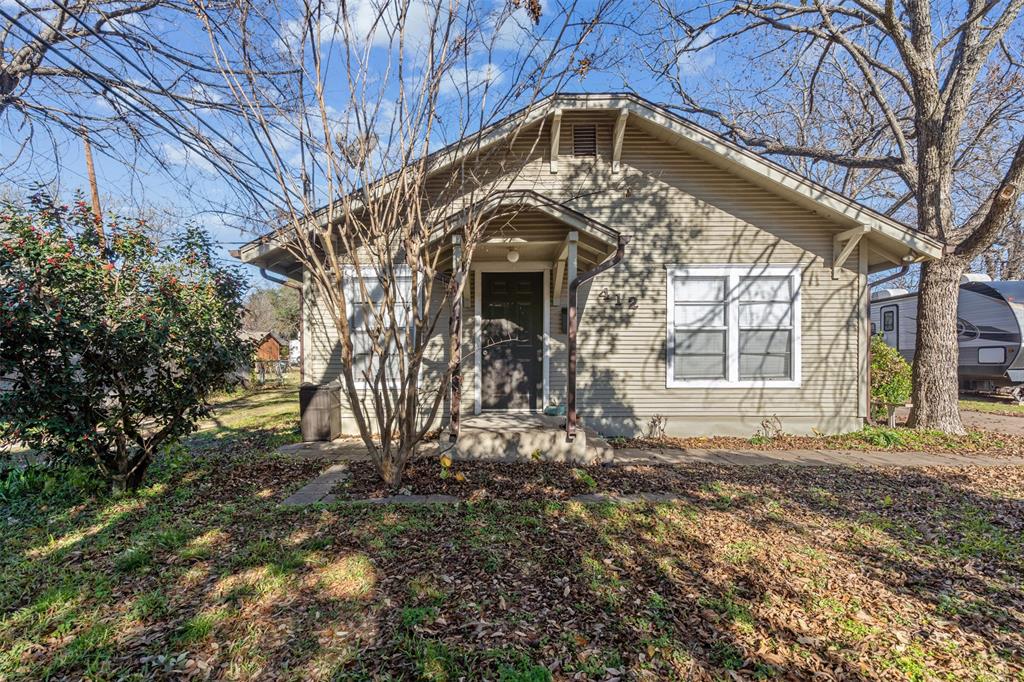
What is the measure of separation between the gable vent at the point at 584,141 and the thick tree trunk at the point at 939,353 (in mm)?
6211

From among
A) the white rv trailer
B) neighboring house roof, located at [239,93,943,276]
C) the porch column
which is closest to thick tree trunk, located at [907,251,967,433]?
neighboring house roof, located at [239,93,943,276]

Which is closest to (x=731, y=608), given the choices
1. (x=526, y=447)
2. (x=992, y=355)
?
(x=526, y=447)

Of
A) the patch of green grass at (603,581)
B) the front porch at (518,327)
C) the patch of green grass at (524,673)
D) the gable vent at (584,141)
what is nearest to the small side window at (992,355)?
the front porch at (518,327)

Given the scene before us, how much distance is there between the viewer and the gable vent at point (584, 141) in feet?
25.3

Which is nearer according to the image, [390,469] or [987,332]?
[390,469]

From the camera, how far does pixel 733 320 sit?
7715 millimetres

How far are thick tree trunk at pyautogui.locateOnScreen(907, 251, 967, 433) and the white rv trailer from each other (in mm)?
5031

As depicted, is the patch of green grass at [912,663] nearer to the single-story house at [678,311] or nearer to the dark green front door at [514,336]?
the single-story house at [678,311]

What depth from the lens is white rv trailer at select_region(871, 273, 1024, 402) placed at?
1161 cm

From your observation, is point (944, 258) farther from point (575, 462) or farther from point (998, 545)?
point (575, 462)

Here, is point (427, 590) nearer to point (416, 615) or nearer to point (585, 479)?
point (416, 615)

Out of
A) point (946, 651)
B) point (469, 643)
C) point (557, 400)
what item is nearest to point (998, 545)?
point (946, 651)

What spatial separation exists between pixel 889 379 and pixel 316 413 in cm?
1028

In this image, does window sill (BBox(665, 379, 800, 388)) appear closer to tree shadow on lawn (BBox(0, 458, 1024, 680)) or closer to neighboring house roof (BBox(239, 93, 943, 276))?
neighboring house roof (BBox(239, 93, 943, 276))
